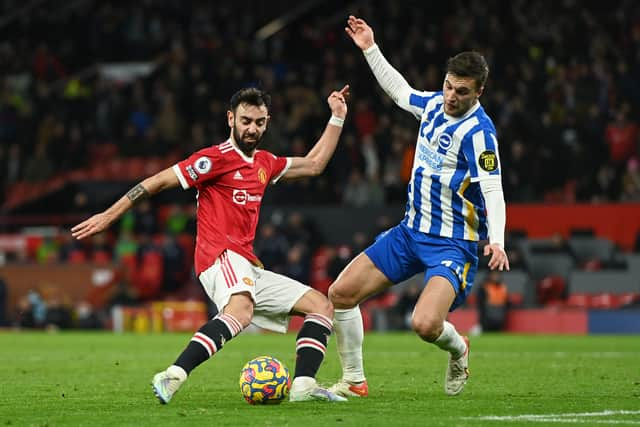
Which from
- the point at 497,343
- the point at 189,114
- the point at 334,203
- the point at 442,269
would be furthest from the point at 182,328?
the point at 442,269

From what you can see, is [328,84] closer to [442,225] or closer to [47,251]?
[47,251]

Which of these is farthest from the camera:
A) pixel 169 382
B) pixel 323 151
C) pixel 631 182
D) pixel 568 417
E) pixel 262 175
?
pixel 631 182

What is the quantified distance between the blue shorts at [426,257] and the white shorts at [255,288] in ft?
2.23

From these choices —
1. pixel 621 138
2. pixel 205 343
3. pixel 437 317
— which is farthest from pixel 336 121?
pixel 621 138

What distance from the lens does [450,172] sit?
30.2 ft

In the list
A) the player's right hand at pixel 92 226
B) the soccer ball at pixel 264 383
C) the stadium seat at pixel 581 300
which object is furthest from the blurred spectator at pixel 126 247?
the player's right hand at pixel 92 226

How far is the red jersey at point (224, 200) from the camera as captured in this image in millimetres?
8961

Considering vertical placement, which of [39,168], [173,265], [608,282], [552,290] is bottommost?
[552,290]

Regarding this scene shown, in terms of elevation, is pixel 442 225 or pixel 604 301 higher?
pixel 442 225

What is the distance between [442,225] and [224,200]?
160 centimetres

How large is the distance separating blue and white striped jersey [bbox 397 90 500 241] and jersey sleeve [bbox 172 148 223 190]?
4.89 feet

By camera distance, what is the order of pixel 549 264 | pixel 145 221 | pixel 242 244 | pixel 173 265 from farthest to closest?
1. pixel 145 221
2. pixel 173 265
3. pixel 549 264
4. pixel 242 244

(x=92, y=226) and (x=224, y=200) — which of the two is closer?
(x=92, y=226)

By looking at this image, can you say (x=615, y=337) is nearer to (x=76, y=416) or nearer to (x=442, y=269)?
(x=442, y=269)
